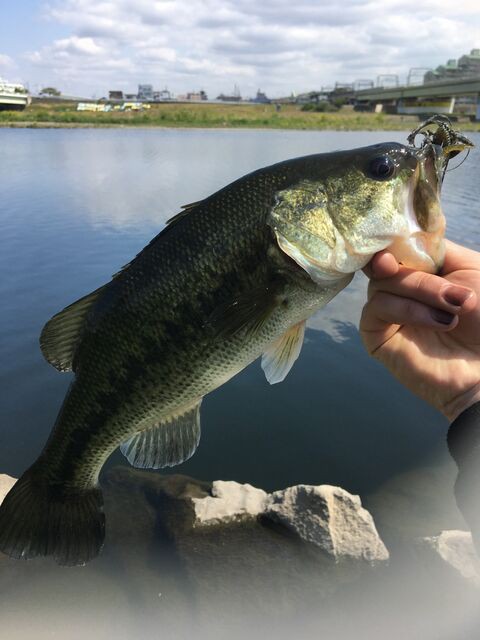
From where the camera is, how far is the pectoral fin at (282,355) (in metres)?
2.67

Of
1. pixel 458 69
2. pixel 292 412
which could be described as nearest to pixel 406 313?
pixel 292 412

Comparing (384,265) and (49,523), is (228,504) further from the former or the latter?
(384,265)

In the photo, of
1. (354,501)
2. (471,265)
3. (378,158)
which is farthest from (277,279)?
(354,501)

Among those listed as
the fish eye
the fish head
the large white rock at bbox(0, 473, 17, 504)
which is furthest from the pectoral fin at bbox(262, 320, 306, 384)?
the large white rock at bbox(0, 473, 17, 504)

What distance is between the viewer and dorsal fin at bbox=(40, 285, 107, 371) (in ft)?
8.93

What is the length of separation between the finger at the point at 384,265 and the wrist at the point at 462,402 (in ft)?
3.13

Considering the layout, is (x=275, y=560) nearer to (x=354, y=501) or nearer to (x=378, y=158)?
(x=354, y=501)

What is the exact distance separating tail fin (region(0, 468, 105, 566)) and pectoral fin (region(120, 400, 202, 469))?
0.42 metres

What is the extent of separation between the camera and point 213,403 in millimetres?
7258

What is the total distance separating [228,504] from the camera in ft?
16.9

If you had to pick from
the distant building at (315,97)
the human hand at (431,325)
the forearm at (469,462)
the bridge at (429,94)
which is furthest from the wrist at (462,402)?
the distant building at (315,97)

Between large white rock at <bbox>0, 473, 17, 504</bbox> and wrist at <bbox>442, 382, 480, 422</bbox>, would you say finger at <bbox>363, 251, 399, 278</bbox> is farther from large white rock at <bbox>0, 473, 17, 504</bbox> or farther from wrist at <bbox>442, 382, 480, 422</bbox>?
large white rock at <bbox>0, 473, 17, 504</bbox>

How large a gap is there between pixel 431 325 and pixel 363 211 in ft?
2.14

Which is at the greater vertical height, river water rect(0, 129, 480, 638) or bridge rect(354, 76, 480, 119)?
bridge rect(354, 76, 480, 119)
